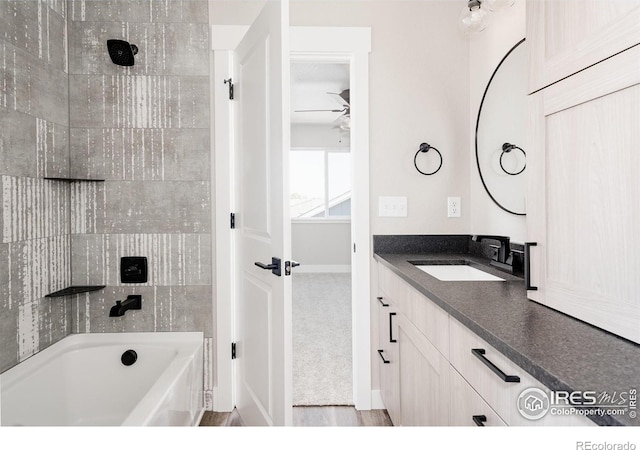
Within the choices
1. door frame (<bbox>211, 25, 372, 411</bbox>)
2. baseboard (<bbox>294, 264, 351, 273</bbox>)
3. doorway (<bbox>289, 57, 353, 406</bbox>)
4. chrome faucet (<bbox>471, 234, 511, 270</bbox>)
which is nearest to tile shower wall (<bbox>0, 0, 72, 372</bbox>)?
door frame (<bbox>211, 25, 372, 411</bbox>)

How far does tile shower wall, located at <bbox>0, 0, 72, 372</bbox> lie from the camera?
160cm

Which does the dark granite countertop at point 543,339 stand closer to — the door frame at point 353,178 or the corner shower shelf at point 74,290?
the door frame at point 353,178

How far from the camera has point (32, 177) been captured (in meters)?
1.76

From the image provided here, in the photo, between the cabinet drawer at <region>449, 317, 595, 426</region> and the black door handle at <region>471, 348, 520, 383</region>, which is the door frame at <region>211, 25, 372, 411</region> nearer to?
the cabinet drawer at <region>449, 317, 595, 426</region>

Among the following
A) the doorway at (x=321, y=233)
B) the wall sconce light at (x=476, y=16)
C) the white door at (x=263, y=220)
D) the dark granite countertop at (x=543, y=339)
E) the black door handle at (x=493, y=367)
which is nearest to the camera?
the dark granite countertop at (x=543, y=339)

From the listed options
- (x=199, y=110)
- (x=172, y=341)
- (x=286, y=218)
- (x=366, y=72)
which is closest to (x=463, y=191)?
(x=366, y=72)

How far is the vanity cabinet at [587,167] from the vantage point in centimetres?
80

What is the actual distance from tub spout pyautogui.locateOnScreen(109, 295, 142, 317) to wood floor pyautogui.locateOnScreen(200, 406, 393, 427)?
0.74 m

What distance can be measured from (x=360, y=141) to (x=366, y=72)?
1.32ft

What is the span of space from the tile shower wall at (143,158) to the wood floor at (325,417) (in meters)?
0.50

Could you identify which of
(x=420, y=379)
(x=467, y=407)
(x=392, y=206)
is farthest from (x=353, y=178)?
(x=467, y=407)

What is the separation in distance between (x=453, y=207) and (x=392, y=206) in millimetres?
381

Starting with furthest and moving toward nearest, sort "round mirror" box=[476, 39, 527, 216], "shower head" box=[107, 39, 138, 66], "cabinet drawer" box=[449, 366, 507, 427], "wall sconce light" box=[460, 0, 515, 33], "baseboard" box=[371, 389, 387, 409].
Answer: "baseboard" box=[371, 389, 387, 409], "shower head" box=[107, 39, 138, 66], "round mirror" box=[476, 39, 527, 216], "wall sconce light" box=[460, 0, 515, 33], "cabinet drawer" box=[449, 366, 507, 427]

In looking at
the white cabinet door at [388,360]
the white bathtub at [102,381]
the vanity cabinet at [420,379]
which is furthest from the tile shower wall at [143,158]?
the vanity cabinet at [420,379]
